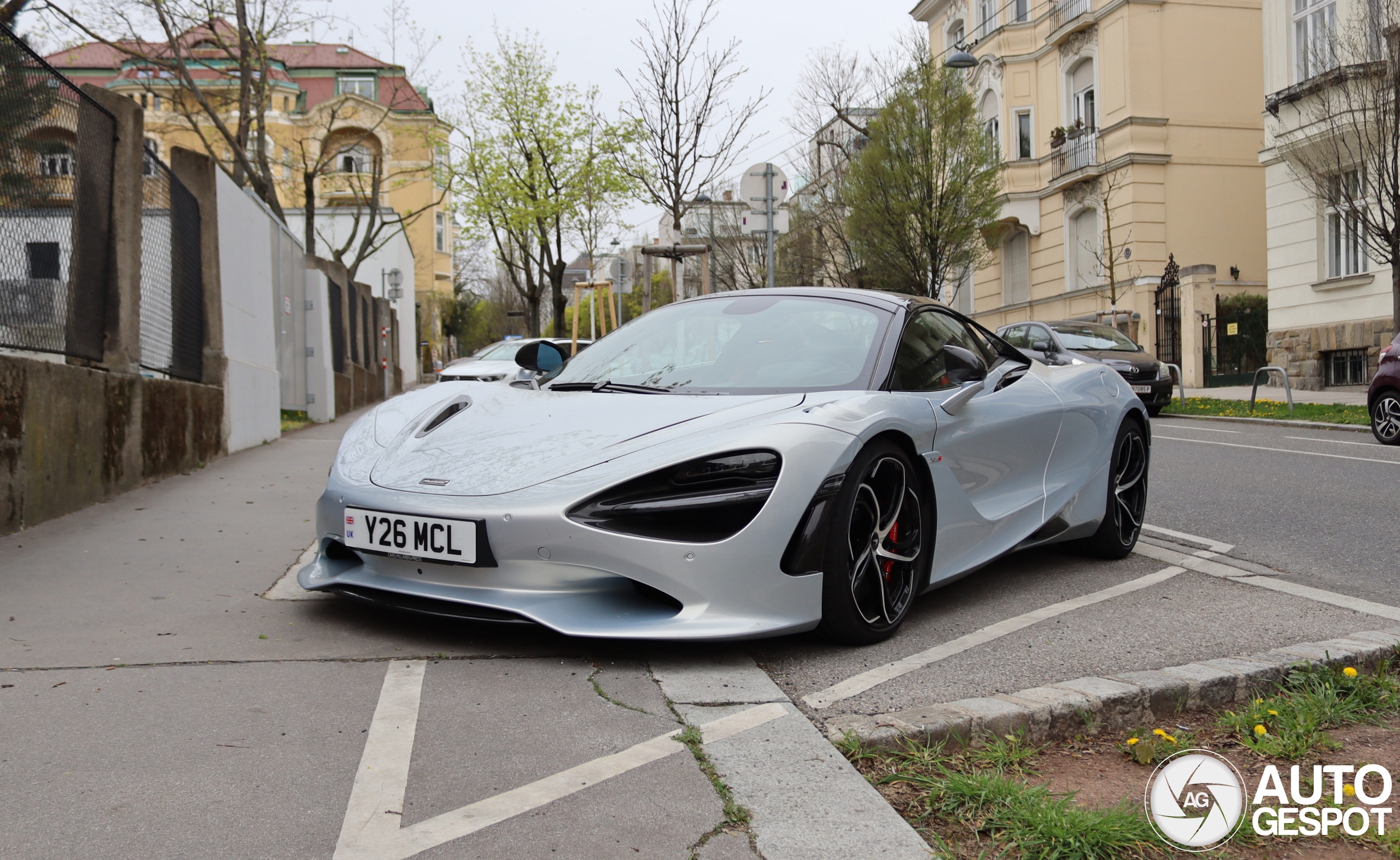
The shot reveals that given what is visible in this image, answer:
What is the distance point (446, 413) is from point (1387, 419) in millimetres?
10484

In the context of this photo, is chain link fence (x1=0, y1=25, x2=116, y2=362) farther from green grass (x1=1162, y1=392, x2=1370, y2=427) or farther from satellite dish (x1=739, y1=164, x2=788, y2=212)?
green grass (x1=1162, y1=392, x2=1370, y2=427)

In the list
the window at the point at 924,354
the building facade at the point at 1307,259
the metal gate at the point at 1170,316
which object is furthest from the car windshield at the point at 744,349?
the metal gate at the point at 1170,316

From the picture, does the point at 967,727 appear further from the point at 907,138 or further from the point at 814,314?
the point at 907,138

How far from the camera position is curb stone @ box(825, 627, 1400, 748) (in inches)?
109

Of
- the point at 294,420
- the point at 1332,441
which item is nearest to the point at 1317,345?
the point at 1332,441

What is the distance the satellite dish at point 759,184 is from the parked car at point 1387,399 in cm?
888

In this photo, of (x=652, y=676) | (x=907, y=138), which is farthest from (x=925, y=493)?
(x=907, y=138)

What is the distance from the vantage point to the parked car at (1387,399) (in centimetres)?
1132

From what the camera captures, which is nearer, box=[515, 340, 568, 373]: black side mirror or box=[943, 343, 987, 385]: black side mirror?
box=[943, 343, 987, 385]: black side mirror

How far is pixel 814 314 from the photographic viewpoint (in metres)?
4.58

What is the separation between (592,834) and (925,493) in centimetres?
209

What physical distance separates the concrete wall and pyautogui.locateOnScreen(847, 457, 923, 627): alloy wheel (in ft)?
26.8

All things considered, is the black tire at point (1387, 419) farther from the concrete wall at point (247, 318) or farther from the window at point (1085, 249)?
the window at point (1085, 249)

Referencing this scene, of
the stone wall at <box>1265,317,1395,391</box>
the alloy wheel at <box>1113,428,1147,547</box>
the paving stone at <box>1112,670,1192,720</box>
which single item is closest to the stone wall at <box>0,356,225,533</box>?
the paving stone at <box>1112,670,1192,720</box>
